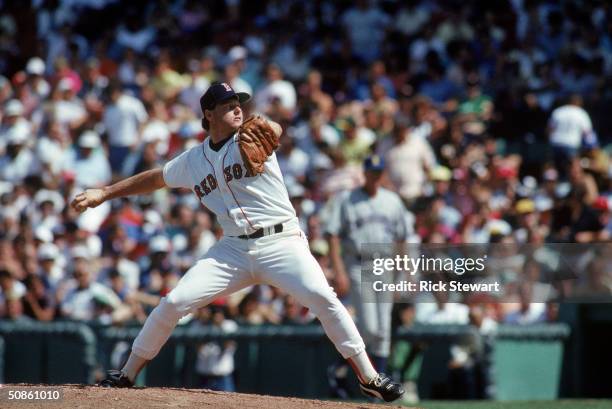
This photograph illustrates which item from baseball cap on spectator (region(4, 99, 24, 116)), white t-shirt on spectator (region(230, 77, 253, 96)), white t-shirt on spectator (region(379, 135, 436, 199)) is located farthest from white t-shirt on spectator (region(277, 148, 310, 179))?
baseball cap on spectator (region(4, 99, 24, 116))

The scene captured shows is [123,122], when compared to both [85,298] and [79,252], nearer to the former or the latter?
[79,252]

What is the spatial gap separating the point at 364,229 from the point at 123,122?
5.45 metres

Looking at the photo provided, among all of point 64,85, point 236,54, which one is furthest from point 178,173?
point 236,54

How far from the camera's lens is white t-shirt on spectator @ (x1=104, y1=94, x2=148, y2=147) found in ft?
47.7

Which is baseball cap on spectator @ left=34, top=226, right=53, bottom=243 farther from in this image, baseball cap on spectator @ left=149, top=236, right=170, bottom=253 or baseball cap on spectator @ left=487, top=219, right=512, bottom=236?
baseball cap on spectator @ left=487, top=219, right=512, bottom=236

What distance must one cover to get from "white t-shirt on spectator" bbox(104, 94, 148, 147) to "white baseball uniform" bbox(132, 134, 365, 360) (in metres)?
7.56

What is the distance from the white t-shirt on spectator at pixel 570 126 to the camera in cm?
1420

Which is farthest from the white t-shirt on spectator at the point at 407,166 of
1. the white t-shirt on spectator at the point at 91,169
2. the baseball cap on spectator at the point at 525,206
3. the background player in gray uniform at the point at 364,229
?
the background player in gray uniform at the point at 364,229

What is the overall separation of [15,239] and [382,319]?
5069 mm

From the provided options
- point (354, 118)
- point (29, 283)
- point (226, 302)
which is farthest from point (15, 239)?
point (354, 118)

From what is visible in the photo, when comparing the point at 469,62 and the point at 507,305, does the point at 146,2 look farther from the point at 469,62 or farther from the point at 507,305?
the point at 507,305

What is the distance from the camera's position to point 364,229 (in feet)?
32.4

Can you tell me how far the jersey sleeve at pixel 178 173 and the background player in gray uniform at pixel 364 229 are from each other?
2.78 m

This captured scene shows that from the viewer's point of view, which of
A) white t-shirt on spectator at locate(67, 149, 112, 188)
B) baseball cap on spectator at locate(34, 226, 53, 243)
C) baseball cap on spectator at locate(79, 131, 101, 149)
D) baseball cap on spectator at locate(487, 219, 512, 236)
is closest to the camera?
baseball cap on spectator at locate(487, 219, 512, 236)
